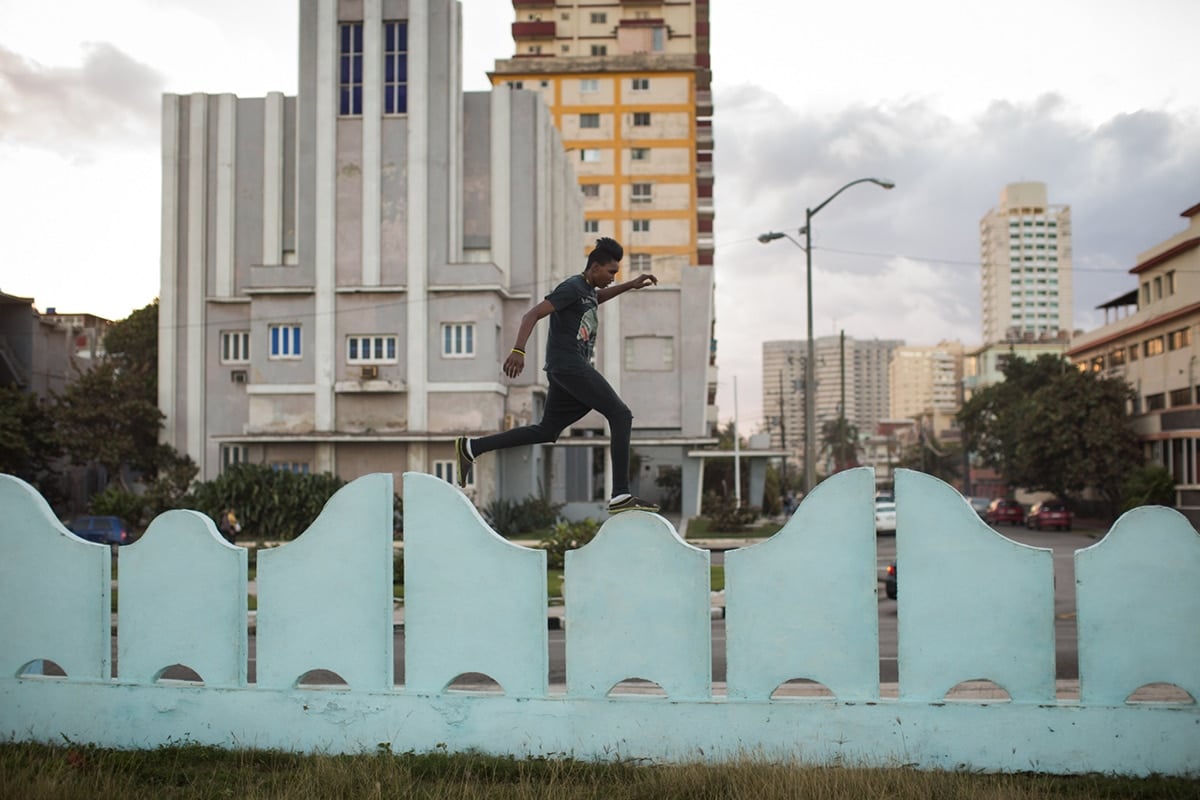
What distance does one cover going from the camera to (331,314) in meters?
38.9

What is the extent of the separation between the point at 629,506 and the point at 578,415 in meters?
0.87

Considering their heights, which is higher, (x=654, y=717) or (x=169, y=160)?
(x=169, y=160)

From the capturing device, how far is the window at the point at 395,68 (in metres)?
38.7

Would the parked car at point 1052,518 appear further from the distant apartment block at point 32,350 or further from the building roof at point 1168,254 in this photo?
the distant apartment block at point 32,350

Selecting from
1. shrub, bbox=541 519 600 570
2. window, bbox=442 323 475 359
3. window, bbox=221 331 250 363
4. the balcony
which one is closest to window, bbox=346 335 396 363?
window, bbox=442 323 475 359

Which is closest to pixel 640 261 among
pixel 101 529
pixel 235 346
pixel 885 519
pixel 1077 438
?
pixel 1077 438

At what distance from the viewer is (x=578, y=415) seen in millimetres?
8516

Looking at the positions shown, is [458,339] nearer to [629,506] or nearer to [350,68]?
[350,68]

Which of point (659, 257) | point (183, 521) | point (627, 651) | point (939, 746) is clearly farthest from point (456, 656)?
point (659, 257)

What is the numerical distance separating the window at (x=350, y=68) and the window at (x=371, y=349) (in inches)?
319

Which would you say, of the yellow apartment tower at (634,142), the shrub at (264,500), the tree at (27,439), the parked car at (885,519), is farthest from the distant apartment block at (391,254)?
the yellow apartment tower at (634,142)

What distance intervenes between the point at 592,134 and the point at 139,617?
228 feet

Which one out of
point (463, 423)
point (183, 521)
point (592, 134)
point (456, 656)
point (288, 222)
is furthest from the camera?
point (592, 134)

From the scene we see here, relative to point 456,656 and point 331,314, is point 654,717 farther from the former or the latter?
point 331,314
